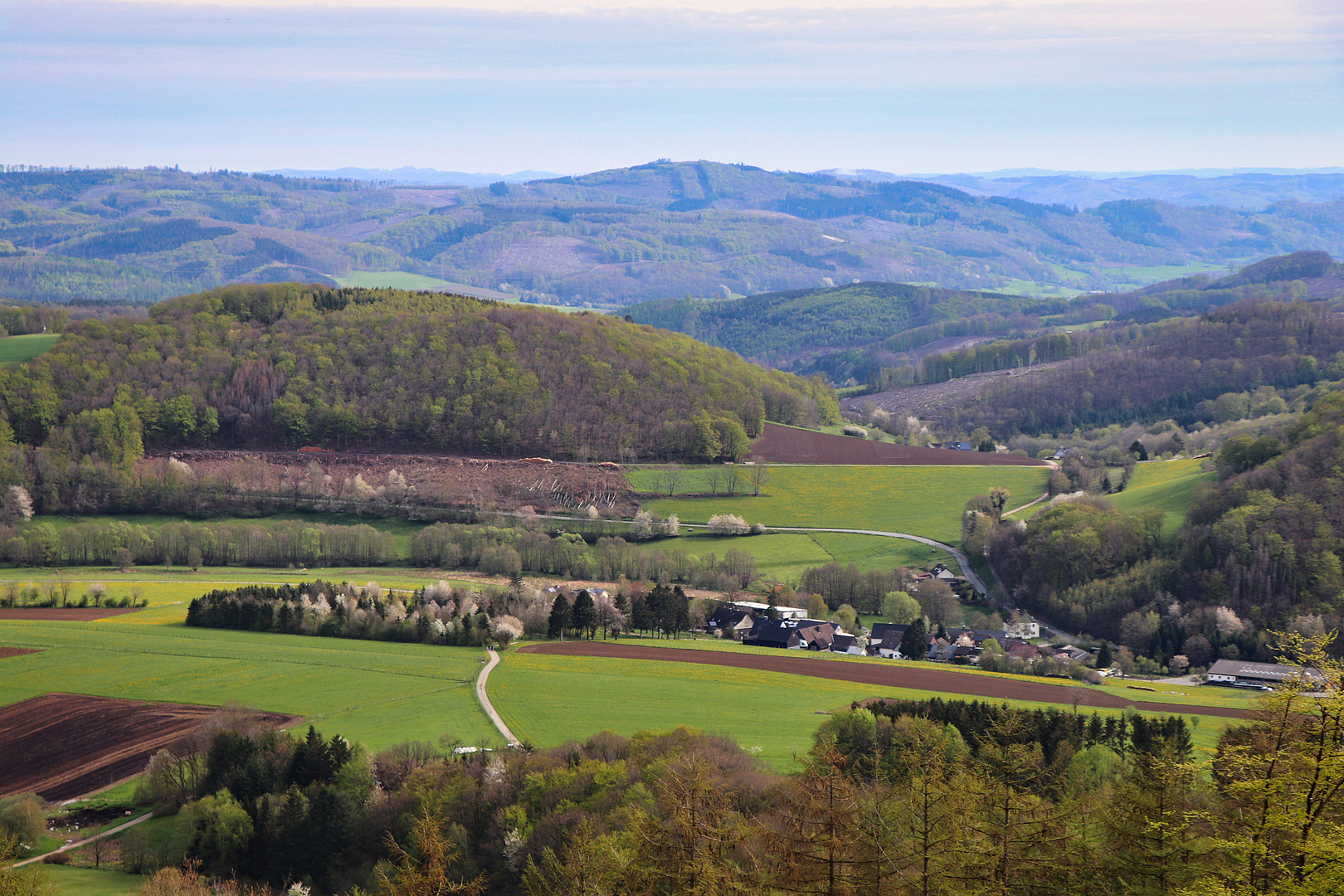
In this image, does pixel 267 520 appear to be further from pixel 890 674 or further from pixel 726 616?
pixel 890 674

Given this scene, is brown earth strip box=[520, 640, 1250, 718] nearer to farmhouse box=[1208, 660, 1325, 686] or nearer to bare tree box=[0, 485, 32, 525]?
farmhouse box=[1208, 660, 1325, 686]

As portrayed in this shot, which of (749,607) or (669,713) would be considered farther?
(749,607)

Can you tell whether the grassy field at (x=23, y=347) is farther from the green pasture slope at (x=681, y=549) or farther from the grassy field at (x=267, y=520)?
the green pasture slope at (x=681, y=549)

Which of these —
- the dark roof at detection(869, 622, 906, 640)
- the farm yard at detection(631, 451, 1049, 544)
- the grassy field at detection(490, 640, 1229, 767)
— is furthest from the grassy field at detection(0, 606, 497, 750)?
the farm yard at detection(631, 451, 1049, 544)

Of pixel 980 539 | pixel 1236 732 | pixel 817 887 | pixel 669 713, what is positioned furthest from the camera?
pixel 980 539

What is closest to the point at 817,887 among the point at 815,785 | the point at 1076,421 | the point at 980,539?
the point at 815,785

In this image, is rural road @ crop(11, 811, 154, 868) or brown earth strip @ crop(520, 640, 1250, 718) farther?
brown earth strip @ crop(520, 640, 1250, 718)

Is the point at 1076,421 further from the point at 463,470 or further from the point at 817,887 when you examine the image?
the point at 817,887
